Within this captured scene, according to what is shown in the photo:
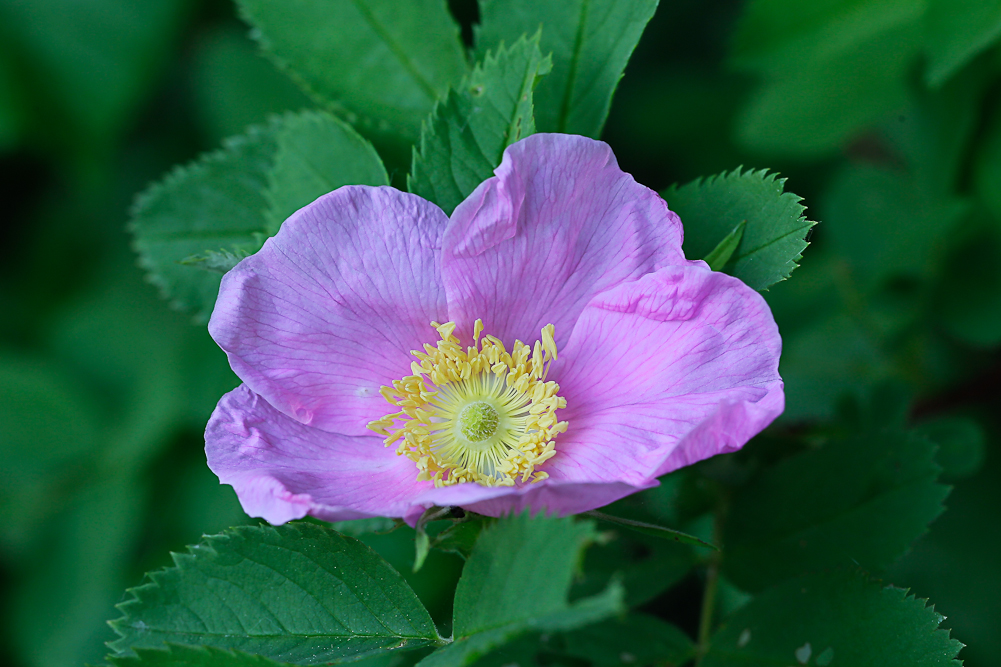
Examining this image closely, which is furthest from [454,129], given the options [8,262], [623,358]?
[8,262]

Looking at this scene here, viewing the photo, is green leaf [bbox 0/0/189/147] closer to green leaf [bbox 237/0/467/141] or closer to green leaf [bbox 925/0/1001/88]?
green leaf [bbox 237/0/467/141]

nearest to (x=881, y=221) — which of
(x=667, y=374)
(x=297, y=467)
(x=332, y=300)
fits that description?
(x=667, y=374)

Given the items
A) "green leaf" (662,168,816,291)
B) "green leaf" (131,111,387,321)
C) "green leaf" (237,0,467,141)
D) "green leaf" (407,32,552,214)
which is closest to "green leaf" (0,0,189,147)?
"green leaf" (131,111,387,321)

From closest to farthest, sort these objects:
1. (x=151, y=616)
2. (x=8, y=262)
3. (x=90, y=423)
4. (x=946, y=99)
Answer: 1. (x=151, y=616)
2. (x=946, y=99)
3. (x=90, y=423)
4. (x=8, y=262)

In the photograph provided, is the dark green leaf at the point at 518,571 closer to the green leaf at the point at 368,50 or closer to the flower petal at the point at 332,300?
the flower petal at the point at 332,300

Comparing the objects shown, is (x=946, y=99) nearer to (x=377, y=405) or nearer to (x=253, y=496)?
(x=377, y=405)

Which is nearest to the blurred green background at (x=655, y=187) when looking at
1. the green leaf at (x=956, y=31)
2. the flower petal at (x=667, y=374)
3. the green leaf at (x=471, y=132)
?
the green leaf at (x=956, y=31)
